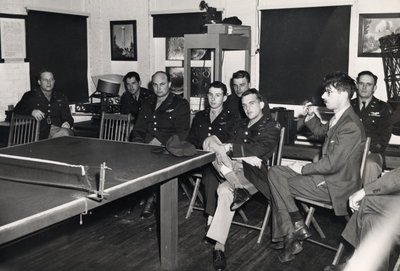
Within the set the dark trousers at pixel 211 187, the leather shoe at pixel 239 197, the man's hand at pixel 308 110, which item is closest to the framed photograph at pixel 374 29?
the man's hand at pixel 308 110

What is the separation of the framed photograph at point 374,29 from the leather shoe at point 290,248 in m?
2.71

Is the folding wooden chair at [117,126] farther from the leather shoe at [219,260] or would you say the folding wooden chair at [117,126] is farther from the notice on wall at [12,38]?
the notice on wall at [12,38]

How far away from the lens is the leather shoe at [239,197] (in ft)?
12.0

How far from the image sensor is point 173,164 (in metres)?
3.14

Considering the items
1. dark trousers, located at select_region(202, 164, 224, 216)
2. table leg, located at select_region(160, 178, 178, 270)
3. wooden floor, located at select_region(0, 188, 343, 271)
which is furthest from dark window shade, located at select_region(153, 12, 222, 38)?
table leg, located at select_region(160, 178, 178, 270)

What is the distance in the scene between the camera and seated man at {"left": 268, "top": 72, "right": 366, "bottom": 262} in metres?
3.43

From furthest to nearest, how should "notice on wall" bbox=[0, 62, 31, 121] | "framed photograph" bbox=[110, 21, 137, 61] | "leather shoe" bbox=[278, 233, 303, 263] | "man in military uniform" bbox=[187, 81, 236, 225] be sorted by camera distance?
"framed photograph" bbox=[110, 21, 137, 61]
"notice on wall" bbox=[0, 62, 31, 121]
"man in military uniform" bbox=[187, 81, 236, 225]
"leather shoe" bbox=[278, 233, 303, 263]

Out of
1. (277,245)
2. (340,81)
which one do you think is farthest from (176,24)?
(277,245)

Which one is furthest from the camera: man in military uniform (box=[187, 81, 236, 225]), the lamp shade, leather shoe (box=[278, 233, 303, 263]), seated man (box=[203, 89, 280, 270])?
the lamp shade

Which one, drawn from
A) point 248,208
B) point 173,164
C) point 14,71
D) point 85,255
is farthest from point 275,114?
point 14,71

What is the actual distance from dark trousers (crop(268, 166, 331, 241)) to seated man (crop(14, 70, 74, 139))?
300 centimetres

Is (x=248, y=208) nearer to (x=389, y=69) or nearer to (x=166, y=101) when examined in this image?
(x=166, y=101)

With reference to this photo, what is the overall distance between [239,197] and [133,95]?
3.12m

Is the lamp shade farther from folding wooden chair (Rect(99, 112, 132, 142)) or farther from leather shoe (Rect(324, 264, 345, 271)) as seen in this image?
leather shoe (Rect(324, 264, 345, 271))
